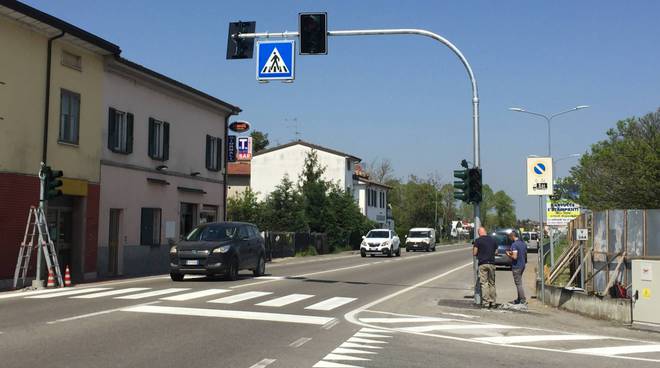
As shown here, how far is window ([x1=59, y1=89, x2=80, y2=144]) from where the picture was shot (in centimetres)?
2111

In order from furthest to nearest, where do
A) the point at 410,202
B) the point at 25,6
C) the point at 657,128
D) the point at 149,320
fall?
the point at 410,202 < the point at 657,128 < the point at 25,6 < the point at 149,320

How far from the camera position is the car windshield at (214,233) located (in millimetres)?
20281

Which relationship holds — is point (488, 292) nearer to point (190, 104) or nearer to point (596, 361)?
point (596, 361)

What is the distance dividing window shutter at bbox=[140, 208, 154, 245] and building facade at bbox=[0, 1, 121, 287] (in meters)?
3.45

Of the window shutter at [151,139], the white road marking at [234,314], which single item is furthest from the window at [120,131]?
the white road marking at [234,314]

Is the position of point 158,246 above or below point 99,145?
below

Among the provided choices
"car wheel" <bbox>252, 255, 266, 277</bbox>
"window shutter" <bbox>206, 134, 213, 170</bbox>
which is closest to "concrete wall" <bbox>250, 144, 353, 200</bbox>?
"window shutter" <bbox>206, 134, 213, 170</bbox>

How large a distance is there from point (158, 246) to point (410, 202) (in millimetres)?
75752

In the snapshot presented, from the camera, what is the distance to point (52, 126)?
2047 cm

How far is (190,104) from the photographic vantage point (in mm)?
30406

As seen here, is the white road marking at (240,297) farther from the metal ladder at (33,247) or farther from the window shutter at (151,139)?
the window shutter at (151,139)

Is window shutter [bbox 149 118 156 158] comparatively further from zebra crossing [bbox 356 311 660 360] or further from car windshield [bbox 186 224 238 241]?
zebra crossing [bbox 356 311 660 360]

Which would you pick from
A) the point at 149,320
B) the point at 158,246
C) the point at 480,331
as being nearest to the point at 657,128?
the point at 158,246

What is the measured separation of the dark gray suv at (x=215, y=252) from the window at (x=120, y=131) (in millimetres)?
5716
